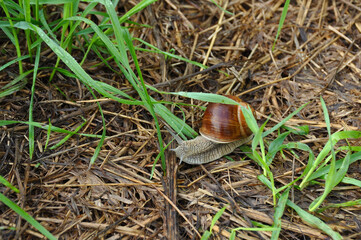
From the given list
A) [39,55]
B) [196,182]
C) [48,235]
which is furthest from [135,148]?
[39,55]

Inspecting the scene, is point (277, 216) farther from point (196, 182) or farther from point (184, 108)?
point (184, 108)

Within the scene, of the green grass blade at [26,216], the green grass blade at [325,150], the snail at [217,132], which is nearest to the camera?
the green grass blade at [26,216]

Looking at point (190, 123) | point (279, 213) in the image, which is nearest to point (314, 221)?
point (279, 213)

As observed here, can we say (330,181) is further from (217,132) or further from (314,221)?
(217,132)

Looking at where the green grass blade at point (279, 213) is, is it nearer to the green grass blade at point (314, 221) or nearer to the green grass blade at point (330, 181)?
the green grass blade at point (314, 221)

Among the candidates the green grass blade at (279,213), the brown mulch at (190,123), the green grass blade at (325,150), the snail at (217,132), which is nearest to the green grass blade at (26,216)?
the brown mulch at (190,123)

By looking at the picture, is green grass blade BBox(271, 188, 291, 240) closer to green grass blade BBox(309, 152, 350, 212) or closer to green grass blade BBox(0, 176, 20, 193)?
green grass blade BBox(309, 152, 350, 212)
